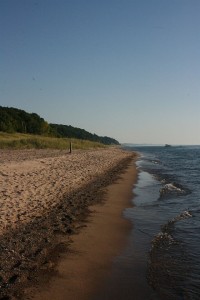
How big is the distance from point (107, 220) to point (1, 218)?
3794mm

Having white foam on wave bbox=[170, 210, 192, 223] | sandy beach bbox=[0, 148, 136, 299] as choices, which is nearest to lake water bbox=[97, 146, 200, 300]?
white foam on wave bbox=[170, 210, 192, 223]

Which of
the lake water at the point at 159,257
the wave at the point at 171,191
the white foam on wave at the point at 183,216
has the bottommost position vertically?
the lake water at the point at 159,257

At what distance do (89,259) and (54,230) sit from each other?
7.41ft

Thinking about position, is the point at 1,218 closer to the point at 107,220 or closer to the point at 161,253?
the point at 107,220

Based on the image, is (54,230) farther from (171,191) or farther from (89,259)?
(171,191)

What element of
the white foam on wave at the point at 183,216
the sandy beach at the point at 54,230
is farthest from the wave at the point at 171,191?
the white foam on wave at the point at 183,216

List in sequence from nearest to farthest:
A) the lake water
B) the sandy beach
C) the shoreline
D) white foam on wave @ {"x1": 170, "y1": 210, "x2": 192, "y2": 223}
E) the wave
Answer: the shoreline, the lake water, the sandy beach, white foam on wave @ {"x1": 170, "y1": 210, "x2": 192, "y2": 223}, the wave

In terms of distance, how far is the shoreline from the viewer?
22.4 ft

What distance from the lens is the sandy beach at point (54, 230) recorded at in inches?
287

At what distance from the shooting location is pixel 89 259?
859cm

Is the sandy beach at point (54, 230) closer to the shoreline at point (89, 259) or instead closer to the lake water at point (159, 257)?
the shoreline at point (89, 259)

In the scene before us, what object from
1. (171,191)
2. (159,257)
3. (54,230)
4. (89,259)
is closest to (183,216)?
(159,257)

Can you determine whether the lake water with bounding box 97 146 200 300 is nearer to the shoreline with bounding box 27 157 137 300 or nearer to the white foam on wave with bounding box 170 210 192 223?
the white foam on wave with bounding box 170 210 192 223

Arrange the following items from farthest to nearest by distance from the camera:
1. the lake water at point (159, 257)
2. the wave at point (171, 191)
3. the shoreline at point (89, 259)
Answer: the wave at point (171, 191) → the lake water at point (159, 257) → the shoreline at point (89, 259)
